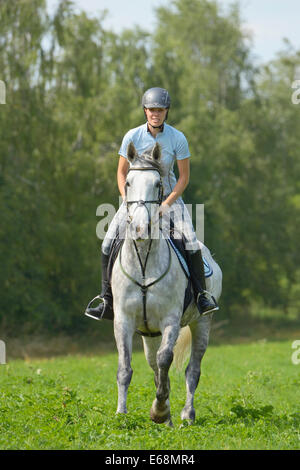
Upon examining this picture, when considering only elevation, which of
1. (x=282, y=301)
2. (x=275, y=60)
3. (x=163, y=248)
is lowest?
(x=282, y=301)

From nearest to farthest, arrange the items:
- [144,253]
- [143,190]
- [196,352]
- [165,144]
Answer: [143,190]
[144,253]
[165,144]
[196,352]

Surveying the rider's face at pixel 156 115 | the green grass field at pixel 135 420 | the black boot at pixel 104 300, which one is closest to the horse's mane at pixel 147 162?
the rider's face at pixel 156 115

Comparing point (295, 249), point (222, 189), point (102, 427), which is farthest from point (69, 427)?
point (295, 249)

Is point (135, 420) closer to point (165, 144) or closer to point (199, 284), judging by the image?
point (199, 284)

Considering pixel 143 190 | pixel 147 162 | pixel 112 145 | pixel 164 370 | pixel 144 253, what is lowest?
pixel 164 370

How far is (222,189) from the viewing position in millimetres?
45250

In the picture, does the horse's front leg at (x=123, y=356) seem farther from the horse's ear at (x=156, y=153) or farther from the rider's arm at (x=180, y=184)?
the horse's ear at (x=156, y=153)

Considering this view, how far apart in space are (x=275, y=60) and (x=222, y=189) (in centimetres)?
1589

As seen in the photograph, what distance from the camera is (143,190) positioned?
7949 mm

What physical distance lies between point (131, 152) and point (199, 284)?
2130mm

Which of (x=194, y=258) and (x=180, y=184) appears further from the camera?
(x=194, y=258)

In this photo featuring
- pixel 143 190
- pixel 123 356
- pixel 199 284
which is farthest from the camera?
pixel 199 284

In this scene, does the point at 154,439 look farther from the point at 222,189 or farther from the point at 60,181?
the point at 222,189

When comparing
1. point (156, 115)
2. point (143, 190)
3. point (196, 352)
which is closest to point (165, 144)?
point (156, 115)
